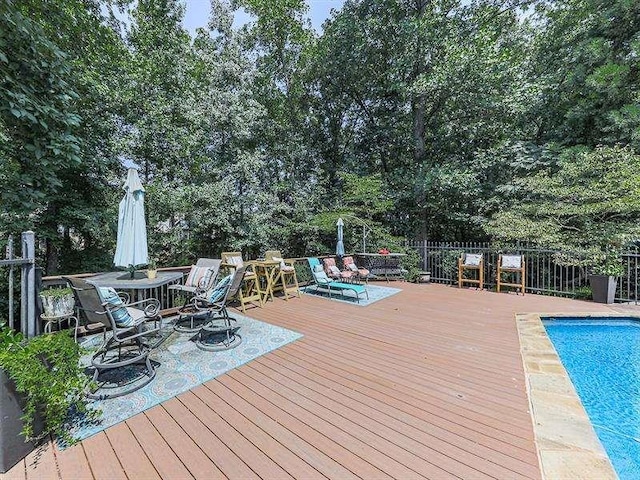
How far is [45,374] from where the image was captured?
1924mm

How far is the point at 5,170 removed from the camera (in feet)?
17.8

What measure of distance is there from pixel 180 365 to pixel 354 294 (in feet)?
14.3

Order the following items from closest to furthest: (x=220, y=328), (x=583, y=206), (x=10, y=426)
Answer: (x=10, y=426) < (x=220, y=328) < (x=583, y=206)

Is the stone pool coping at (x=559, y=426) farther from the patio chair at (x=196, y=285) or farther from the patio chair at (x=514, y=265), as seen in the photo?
the patio chair at (x=196, y=285)

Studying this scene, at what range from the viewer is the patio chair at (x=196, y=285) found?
4.53 meters

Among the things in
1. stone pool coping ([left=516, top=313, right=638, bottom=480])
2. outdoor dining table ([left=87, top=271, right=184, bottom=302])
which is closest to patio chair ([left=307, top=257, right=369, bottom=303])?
outdoor dining table ([left=87, top=271, right=184, bottom=302])

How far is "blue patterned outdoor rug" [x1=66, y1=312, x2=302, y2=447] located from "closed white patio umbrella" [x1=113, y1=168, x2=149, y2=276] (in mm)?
1190

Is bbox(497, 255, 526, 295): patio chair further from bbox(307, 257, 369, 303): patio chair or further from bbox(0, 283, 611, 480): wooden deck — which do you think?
bbox(0, 283, 611, 480): wooden deck

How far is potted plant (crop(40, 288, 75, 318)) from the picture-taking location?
3717mm

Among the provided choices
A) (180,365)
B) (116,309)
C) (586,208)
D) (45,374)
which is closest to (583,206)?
(586,208)

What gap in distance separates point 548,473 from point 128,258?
190 inches

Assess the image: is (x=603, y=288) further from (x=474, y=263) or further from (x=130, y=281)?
(x=130, y=281)

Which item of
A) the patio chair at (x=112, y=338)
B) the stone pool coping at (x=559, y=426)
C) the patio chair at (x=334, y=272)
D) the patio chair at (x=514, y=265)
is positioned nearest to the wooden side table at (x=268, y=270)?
the patio chair at (x=334, y=272)

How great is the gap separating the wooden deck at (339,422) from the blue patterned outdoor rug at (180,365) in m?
0.14
